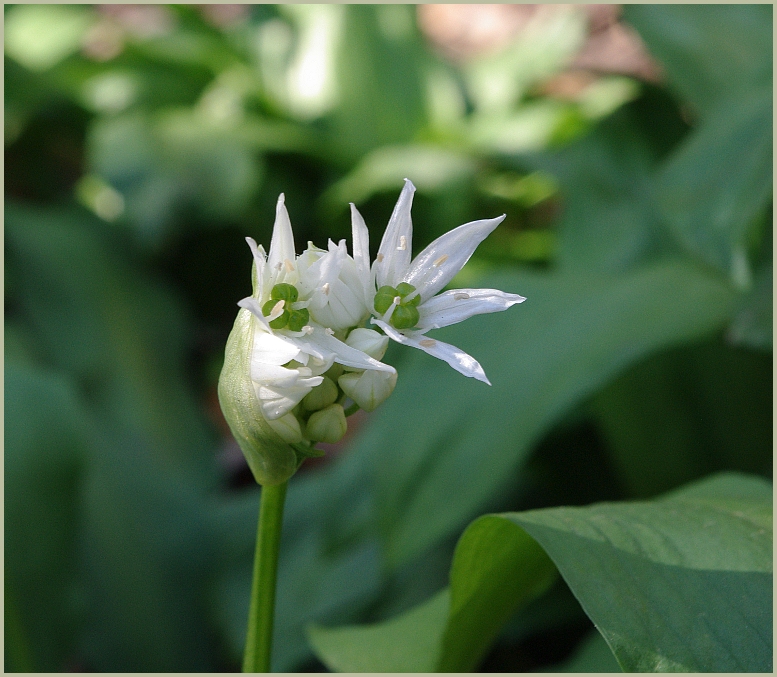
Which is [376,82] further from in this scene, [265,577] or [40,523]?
[265,577]

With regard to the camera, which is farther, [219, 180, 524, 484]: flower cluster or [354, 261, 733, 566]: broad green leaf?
[354, 261, 733, 566]: broad green leaf

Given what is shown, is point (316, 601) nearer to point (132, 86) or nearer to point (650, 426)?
point (650, 426)

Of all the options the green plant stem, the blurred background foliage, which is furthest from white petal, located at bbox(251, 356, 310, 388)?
the blurred background foliage

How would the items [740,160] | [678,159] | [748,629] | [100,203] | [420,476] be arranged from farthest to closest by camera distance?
[100,203]
[678,159]
[740,160]
[420,476]
[748,629]

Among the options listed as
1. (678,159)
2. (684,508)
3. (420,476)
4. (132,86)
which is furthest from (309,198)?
(684,508)

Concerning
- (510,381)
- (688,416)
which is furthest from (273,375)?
(688,416)

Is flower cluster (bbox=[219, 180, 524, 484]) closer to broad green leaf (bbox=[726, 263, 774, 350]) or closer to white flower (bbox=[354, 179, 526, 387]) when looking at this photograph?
white flower (bbox=[354, 179, 526, 387])

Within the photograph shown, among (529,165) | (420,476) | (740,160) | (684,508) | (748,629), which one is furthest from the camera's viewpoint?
(529,165)
